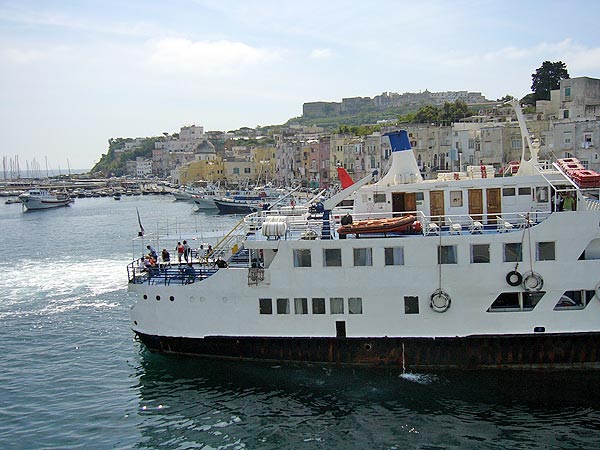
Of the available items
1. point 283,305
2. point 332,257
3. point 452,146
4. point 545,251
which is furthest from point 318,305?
point 452,146

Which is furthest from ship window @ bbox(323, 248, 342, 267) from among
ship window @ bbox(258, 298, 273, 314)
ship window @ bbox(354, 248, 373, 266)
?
ship window @ bbox(258, 298, 273, 314)

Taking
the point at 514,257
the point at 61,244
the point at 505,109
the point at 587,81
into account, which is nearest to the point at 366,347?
the point at 514,257

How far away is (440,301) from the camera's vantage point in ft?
60.2

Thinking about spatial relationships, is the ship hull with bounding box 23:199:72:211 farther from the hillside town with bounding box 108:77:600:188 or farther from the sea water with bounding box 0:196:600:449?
the sea water with bounding box 0:196:600:449

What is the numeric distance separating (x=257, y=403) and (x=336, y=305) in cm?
368

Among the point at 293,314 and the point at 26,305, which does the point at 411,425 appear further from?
the point at 26,305

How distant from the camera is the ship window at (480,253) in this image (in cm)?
1850

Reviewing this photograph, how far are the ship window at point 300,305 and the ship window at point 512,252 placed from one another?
6.06 m

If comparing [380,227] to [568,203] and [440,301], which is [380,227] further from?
[568,203]

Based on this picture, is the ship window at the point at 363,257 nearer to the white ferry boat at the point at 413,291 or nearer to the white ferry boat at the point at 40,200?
the white ferry boat at the point at 413,291

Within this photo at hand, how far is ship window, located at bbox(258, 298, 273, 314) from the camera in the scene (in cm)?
1941

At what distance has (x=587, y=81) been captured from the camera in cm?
6031

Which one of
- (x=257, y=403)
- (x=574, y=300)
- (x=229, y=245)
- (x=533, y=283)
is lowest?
(x=257, y=403)

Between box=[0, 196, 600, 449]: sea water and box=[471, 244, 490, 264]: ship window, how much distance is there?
3412 millimetres
